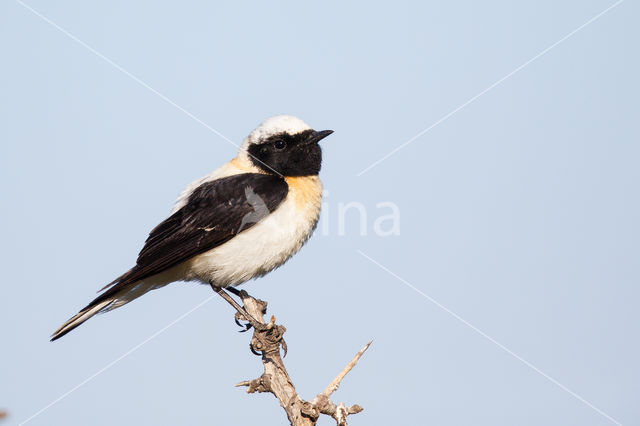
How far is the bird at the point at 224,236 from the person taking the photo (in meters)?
6.60

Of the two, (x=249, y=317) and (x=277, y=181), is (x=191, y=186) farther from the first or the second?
(x=249, y=317)

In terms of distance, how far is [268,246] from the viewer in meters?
6.61

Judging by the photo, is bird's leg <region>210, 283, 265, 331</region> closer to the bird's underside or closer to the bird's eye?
the bird's underside

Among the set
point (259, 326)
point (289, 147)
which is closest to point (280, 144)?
point (289, 147)

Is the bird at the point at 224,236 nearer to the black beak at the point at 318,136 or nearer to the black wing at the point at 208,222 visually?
the black wing at the point at 208,222

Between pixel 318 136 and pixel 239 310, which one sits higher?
pixel 318 136

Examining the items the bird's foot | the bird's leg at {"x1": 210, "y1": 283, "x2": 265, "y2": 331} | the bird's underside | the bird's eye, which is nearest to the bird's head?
the bird's eye

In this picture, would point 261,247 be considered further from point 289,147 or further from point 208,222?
point 289,147

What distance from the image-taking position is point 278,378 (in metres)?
5.41

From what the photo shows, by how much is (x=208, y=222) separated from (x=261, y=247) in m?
0.59

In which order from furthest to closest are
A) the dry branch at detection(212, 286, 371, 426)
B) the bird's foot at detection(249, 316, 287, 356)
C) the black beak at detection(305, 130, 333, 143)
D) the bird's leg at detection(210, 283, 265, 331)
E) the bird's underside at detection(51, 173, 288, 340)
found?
the black beak at detection(305, 130, 333, 143), the bird's underside at detection(51, 173, 288, 340), the bird's leg at detection(210, 283, 265, 331), the bird's foot at detection(249, 316, 287, 356), the dry branch at detection(212, 286, 371, 426)

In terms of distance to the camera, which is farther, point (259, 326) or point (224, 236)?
point (224, 236)

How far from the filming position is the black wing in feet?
21.6

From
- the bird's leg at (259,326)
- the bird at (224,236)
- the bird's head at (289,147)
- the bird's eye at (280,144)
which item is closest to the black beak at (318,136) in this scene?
the bird's head at (289,147)
